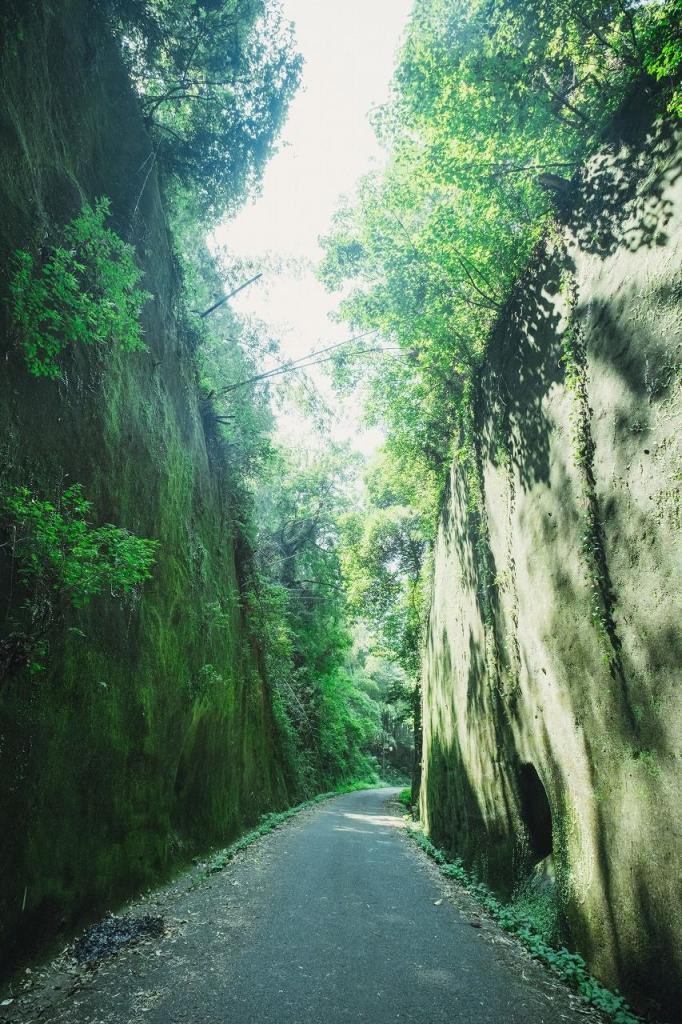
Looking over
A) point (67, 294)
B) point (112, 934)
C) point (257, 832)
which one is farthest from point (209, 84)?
point (257, 832)

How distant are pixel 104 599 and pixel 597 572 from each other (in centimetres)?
551

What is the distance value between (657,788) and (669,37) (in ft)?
19.8

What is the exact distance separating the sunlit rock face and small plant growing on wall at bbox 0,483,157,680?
4.46 meters

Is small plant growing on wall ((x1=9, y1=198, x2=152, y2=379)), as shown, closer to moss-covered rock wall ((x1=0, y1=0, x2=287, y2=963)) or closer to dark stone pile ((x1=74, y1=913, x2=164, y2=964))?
moss-covered rock wall ((x1=0, y1=0, x2=287, y2=963))

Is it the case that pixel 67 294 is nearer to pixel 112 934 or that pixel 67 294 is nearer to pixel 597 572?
pixel 597 572

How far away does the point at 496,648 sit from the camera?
8664 mm

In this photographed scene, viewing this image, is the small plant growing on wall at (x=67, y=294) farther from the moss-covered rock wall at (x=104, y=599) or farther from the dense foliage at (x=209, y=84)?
the dense foliage at (x=209, y=84)

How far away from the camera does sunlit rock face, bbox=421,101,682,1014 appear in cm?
425

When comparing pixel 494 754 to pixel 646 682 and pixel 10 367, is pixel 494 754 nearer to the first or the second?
pixel 646 682

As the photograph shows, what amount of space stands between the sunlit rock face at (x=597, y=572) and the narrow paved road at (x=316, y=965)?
2.90 feet

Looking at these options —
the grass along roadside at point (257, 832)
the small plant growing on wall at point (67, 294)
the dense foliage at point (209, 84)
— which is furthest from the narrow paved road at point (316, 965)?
the dense foliage at point (209, 84)

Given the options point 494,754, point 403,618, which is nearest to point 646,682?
point 494,754

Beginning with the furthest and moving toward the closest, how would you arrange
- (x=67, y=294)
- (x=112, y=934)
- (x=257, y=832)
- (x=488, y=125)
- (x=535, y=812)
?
(x=257, y=832), (x=535, y=812), (x=488, y=125), (x=112, y=934), (x=67, y=294)

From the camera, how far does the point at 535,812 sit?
7.40 m
